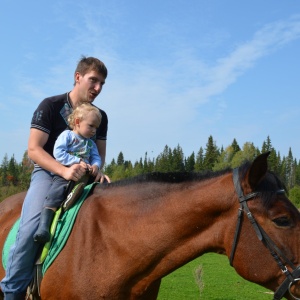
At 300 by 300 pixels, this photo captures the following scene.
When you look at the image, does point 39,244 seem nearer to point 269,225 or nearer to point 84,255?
point 84,255

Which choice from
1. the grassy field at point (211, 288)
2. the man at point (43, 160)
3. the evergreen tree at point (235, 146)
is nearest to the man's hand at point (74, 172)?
the man at point (43, 160)

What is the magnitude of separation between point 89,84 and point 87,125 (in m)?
0.62

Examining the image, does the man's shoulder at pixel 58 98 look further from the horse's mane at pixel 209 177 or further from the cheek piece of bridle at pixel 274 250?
the cheek piece of bridle at pixel 274 250

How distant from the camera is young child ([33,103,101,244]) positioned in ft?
13.9

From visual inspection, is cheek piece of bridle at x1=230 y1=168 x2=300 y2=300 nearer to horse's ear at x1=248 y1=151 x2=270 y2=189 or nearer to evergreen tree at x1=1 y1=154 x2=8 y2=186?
horse's ear at x1=248 y1=151 x2=270 y2=189

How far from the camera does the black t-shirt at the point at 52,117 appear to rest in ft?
15.2

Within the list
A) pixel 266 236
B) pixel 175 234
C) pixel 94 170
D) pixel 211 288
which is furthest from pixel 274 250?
pixel 211 288

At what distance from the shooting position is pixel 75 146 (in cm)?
454

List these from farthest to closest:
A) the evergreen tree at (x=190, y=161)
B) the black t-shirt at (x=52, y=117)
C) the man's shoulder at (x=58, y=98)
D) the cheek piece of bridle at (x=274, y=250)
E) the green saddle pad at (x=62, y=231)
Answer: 1. the evergreen tree at (x=190, y=161)
2. the man's shoulder at (x=58, y=98)
3. the black t-shirt at (x=52, y=117)
4. the green saddle pad at (x=62, y=231)
5. the cheek piece of bridle at (x=274, y=250)

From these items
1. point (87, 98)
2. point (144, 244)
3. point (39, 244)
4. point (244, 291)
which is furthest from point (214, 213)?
point (244, 291)

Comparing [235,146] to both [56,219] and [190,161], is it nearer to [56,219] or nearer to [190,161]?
[190,161]

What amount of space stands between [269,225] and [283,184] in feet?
1.55

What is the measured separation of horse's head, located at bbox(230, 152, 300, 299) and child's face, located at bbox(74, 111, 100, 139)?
178 cm

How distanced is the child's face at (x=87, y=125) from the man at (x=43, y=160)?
0.33 meters
